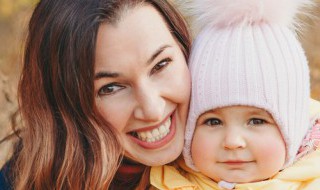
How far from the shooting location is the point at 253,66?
8.00 feet

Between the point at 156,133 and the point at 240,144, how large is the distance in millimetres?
323

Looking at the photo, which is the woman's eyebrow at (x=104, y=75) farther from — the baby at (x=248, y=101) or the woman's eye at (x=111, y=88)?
the baby at (x=248, y=101)

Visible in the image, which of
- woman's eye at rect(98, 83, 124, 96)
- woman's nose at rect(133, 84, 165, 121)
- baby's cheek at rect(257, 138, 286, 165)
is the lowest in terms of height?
baby's cheek at rect(257, 138, 286, 165)

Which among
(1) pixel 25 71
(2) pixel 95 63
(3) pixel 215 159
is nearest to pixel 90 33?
(2) pixel 95 63

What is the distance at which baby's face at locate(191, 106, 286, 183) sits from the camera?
2.42 m

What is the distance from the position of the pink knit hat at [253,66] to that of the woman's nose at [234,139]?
10 cm

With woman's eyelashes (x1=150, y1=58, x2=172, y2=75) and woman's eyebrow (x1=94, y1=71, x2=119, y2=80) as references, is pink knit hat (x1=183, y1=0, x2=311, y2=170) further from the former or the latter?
woman's eyebrow (x1=94, y1=71, x2=119, y2=80)

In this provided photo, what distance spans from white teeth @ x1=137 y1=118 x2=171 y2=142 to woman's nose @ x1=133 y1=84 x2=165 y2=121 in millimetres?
75

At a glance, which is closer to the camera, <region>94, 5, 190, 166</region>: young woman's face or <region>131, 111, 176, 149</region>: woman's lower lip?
<region>94, 5, 190, 166</region>: young woman's face

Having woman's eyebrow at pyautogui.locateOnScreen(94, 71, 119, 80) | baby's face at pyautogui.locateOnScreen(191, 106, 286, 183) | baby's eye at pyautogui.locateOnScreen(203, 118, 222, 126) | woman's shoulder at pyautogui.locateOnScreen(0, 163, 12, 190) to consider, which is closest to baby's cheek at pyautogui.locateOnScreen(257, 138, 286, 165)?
baby's face at pyautogui.locateOnScreen(191, 106, 286, 183)

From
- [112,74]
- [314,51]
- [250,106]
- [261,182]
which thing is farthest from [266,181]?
[314,51]

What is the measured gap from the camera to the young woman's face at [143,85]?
96.0 inches

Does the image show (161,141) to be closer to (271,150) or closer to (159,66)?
(159,66)

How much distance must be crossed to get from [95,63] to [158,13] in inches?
13.9
